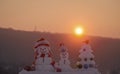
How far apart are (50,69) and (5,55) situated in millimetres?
19791

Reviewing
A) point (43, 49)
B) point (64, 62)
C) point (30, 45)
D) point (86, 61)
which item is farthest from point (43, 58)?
point (30, 45)

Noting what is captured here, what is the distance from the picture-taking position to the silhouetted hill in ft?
125

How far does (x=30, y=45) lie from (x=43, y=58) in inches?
741

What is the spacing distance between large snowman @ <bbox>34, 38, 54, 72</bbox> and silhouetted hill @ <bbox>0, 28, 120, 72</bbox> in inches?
613

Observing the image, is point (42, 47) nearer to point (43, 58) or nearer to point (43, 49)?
point (43, 49)

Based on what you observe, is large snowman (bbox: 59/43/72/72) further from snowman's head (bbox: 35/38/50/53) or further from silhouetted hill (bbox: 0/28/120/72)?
silhouetted hill (bbox: 0/28/120/72)

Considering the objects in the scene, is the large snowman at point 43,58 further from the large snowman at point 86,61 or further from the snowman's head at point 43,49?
the large snowman at point 86,61

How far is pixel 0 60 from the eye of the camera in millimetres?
40125

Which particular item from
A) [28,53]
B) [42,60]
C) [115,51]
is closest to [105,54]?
[115,51]

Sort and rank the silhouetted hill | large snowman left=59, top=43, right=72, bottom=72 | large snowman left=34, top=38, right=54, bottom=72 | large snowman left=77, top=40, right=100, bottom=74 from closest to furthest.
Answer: large snowman left=34, top=38, right=54, bottom=72
large snowman left=59, top=43, right=72, bottom=72
large snowman left=77, top=40, right=100, bottom=74
the silhouetted hill

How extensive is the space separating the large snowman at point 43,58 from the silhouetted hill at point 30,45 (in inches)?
613

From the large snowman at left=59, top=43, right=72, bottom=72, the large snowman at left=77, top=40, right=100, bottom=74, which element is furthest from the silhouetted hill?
the large snowman at left=59, top=43, right=72, bottom=72

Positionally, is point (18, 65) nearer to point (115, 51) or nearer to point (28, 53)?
point (28, 53)

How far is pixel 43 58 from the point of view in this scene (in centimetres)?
2042
